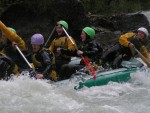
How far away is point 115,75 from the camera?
8.99m

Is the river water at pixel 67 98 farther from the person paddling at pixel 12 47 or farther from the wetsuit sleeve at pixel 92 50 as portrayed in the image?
the wetsuit sleeve at pixel 92 50

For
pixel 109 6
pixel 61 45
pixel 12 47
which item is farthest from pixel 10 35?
pixel 109 6

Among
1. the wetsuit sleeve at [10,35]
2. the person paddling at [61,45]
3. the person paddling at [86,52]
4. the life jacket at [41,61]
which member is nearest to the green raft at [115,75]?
the person paddling at [86,52]

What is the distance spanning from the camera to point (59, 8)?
14773 mm

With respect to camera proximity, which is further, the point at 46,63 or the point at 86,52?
the point at 86,52

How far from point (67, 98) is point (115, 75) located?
5.61ft

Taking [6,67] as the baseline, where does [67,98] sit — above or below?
below

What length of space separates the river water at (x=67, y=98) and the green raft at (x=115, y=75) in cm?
11

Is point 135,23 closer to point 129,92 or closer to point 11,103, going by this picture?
point 129,92

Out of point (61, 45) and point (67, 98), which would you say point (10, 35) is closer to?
point (61, 45)

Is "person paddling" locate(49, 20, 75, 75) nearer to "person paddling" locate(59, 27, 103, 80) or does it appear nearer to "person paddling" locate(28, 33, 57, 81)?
"person paddling" locate(59, 27, 103, 80)

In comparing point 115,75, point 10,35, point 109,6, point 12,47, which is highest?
point 109,6

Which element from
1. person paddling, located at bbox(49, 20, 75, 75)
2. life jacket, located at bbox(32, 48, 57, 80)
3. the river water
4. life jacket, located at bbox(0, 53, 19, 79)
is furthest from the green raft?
life jacket, located at bbox(0, 53, 19, 79)

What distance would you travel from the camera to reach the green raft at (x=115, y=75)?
8.46 metres
